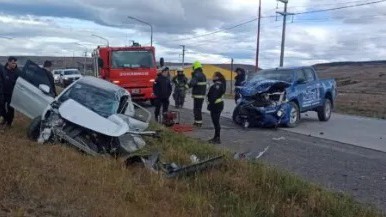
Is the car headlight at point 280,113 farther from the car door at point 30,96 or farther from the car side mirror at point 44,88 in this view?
the car side mirror at point 44,88

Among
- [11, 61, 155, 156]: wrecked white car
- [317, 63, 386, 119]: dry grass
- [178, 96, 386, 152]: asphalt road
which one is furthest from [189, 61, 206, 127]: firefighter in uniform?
[317, 63, 386, 119]: dry grass

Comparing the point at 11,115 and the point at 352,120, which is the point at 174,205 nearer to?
the point at 11,115

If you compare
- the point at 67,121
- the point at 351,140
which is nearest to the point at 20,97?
the point at 67,121

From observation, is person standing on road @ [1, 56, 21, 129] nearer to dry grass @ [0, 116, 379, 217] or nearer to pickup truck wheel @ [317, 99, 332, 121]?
dry grass @ [0, 116, 379, 217]

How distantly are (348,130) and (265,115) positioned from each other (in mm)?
2672

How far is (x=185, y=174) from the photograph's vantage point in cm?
833

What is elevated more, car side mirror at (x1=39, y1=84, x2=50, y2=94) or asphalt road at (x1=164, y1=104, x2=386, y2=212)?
car side mirror at (x1=39, y1=84, x2=50, y2=94)

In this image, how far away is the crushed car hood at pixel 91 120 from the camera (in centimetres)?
967

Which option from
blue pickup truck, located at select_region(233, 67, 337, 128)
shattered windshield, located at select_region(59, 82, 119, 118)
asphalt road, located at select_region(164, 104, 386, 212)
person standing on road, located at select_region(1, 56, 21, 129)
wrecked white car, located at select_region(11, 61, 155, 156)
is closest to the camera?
asphalt road, located at select_region(164, 104, 386, 212)

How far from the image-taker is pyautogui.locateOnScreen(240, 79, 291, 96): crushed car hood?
16.4 m

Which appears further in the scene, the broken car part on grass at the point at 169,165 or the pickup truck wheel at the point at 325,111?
the pickup truck wheel at the point at 325,111

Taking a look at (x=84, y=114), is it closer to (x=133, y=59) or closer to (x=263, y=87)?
(x=263, y=87)

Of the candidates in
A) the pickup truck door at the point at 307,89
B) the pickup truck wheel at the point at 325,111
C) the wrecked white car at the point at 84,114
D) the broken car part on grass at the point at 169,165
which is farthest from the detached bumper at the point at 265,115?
the broken car part on grass at the point at 169,165

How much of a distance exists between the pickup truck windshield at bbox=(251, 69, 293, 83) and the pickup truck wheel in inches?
78.7
